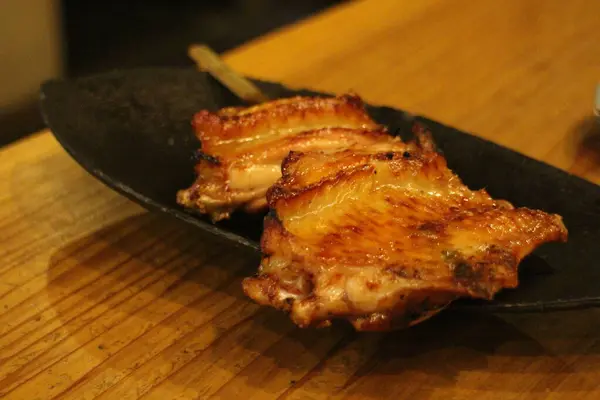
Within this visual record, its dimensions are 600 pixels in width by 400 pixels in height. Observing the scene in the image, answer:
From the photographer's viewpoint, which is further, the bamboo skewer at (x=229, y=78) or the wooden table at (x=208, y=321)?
the bamboo skewer at (x=229, y=78)

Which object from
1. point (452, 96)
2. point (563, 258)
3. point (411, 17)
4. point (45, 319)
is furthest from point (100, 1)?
point (563, 258)

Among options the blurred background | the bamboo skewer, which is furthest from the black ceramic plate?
the blurred background

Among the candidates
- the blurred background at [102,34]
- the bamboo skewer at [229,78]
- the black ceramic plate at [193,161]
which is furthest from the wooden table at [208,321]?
the blurred background at [102,34]

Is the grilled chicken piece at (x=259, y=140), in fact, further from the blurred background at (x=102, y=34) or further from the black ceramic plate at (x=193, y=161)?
the blurred background at (x=102, y=34)

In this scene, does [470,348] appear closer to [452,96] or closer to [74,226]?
[74,226]

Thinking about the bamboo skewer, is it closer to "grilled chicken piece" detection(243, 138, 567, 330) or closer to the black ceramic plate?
the black ceramic plate

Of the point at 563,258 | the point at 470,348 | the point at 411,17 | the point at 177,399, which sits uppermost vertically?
the point at 411,17

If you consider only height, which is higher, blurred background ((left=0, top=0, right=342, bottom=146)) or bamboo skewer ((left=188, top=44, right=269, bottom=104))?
bamboo skewer ((left=188, top=44, right=269, bottom=104))
